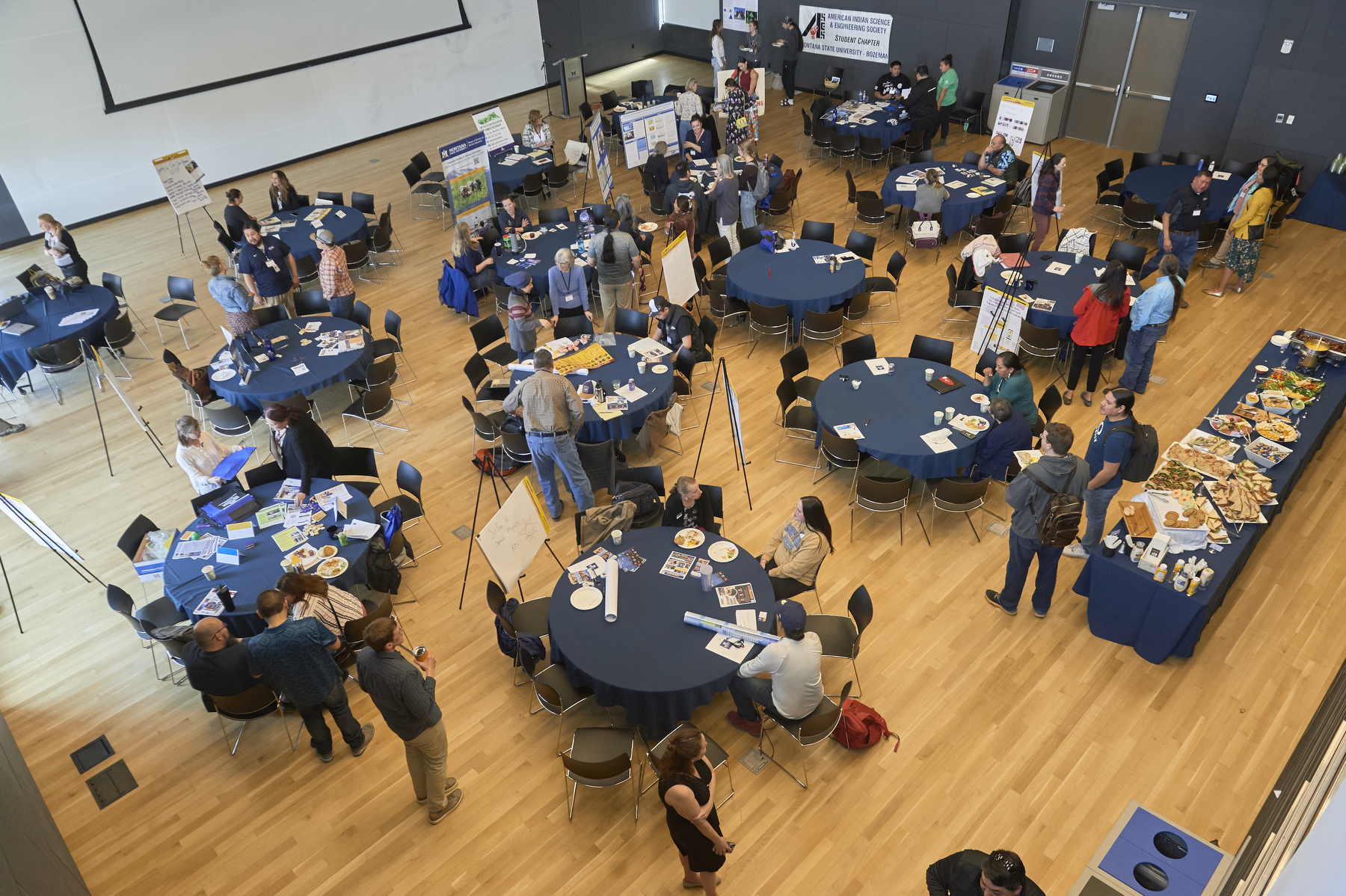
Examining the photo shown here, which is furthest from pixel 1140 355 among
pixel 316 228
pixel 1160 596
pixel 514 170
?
pixel 316 228

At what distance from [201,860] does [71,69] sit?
594 inches

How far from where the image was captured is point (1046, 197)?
1142 cm

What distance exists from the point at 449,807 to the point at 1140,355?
8.75 m

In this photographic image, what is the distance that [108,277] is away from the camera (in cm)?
1196

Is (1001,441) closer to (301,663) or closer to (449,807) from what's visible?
(449,807)

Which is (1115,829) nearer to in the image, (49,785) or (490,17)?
(49,785)

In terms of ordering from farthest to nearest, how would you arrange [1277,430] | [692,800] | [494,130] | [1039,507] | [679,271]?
[494,130], [679,271], [1277,430], [1039,507], [692,800]

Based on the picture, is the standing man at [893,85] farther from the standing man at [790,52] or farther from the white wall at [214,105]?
the white wall at [214,105]

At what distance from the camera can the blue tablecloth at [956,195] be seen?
12.9m

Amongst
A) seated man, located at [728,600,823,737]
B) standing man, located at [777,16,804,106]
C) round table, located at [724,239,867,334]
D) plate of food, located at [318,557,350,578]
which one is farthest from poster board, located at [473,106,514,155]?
seated man, located at [728,600,823,737]

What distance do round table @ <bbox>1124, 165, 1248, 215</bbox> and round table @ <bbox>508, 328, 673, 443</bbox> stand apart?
8.50 m

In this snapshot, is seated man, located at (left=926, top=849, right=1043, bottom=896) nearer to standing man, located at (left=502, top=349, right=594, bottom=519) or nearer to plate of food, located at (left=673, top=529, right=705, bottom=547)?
plate of food, located at (left=673, top=529, right=705, bottom=547)

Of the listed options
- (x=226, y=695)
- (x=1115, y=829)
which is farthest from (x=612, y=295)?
(x=1115, y=829)

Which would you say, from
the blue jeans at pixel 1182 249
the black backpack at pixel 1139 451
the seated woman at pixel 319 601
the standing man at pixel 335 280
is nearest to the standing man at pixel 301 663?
the seated woman at pixel 319 601
